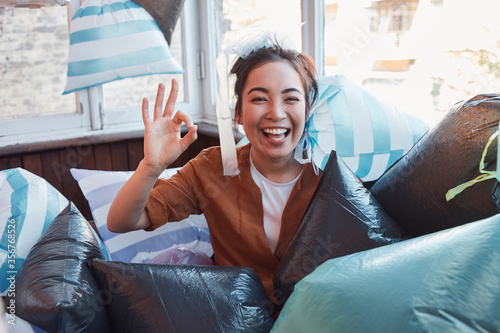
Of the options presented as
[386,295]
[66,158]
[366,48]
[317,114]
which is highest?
[366,48]

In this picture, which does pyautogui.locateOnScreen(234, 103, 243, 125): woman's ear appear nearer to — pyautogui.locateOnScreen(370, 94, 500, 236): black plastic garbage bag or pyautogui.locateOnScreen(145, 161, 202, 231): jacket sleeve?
pyautogui.locateOnScreen(145, 161, 202, 231): jacket sleeve

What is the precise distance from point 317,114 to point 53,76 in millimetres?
1491

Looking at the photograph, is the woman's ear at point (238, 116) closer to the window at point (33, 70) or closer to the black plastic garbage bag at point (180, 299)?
the black plastic garbage bag at point (180, 299)

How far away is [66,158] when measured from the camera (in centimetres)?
234

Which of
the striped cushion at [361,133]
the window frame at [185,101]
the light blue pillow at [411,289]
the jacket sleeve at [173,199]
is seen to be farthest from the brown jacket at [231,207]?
the window frame at [185,101]

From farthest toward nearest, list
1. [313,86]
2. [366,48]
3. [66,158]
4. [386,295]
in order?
[66,158], [366,48], [313,86], [386,295]

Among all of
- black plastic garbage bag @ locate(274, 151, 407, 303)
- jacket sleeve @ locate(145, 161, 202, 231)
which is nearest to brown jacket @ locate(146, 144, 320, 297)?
jacket sleeve @ locate(145, 161, 202, 231)

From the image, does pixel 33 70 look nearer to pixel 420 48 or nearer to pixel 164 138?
pixel 164 138

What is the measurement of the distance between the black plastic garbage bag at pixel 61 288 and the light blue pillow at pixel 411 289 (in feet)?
1.28

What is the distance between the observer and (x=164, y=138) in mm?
1248

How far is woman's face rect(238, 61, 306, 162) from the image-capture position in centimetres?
134

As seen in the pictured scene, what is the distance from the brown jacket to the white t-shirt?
0.02 meters

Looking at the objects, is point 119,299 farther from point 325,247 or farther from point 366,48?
point 366,48

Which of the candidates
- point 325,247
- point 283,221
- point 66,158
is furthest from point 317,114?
point 66,158
